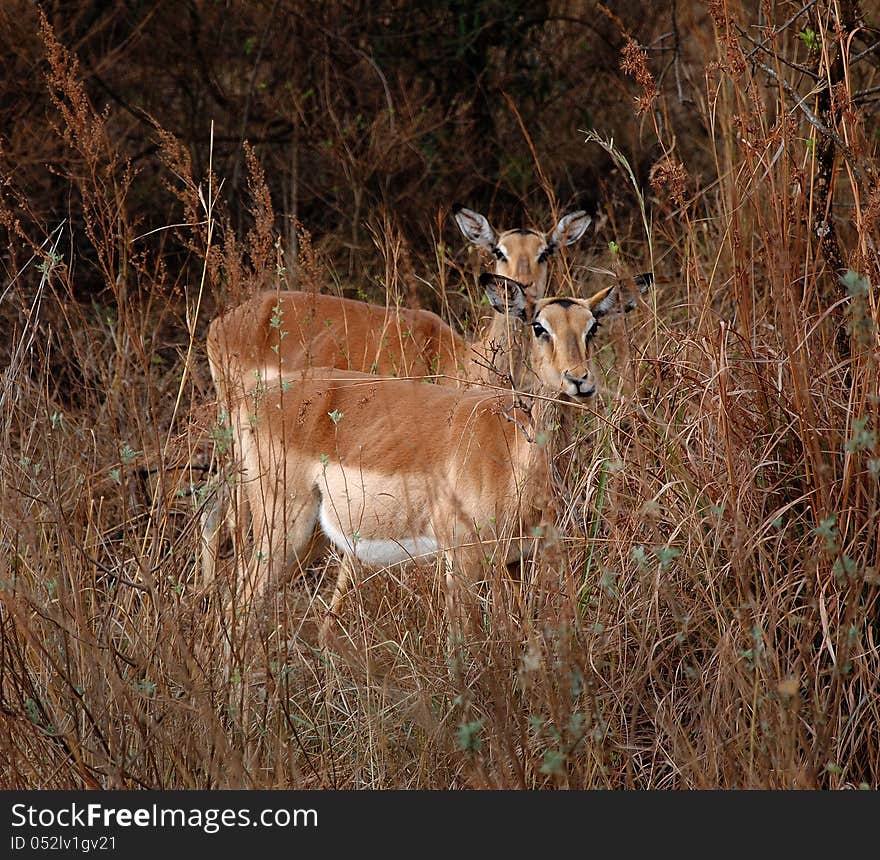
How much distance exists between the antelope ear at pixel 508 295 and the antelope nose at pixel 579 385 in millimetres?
595

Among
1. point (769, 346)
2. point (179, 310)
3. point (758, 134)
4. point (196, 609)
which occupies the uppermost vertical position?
point (758, 134)

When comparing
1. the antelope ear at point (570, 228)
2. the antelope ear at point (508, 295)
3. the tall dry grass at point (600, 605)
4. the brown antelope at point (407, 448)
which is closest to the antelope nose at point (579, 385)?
the brown antelope at point (407, 448)

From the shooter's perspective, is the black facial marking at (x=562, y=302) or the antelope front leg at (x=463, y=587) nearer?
the antelope front leg at (x=463, y=587)

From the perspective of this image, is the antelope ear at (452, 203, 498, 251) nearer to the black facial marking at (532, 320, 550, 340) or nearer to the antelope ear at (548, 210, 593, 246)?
the antelope ear at (548, 210, 593, 246)

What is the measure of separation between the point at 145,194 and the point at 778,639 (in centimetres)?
678

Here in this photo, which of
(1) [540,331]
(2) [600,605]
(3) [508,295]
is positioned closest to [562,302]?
(1) [540,331]

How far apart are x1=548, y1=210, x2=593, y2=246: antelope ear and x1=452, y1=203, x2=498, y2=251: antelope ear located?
59cm

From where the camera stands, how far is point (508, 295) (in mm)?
4879

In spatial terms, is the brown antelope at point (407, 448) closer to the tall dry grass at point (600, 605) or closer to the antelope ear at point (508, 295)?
the antelope ear at point (508, 295)

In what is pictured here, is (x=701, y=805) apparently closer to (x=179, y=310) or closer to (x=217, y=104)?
(x=179, y=310)

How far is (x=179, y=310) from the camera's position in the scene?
809cm

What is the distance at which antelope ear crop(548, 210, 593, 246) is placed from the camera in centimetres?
635

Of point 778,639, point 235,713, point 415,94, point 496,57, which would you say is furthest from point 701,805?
point 496,57

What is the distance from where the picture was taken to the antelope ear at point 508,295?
476 cm
